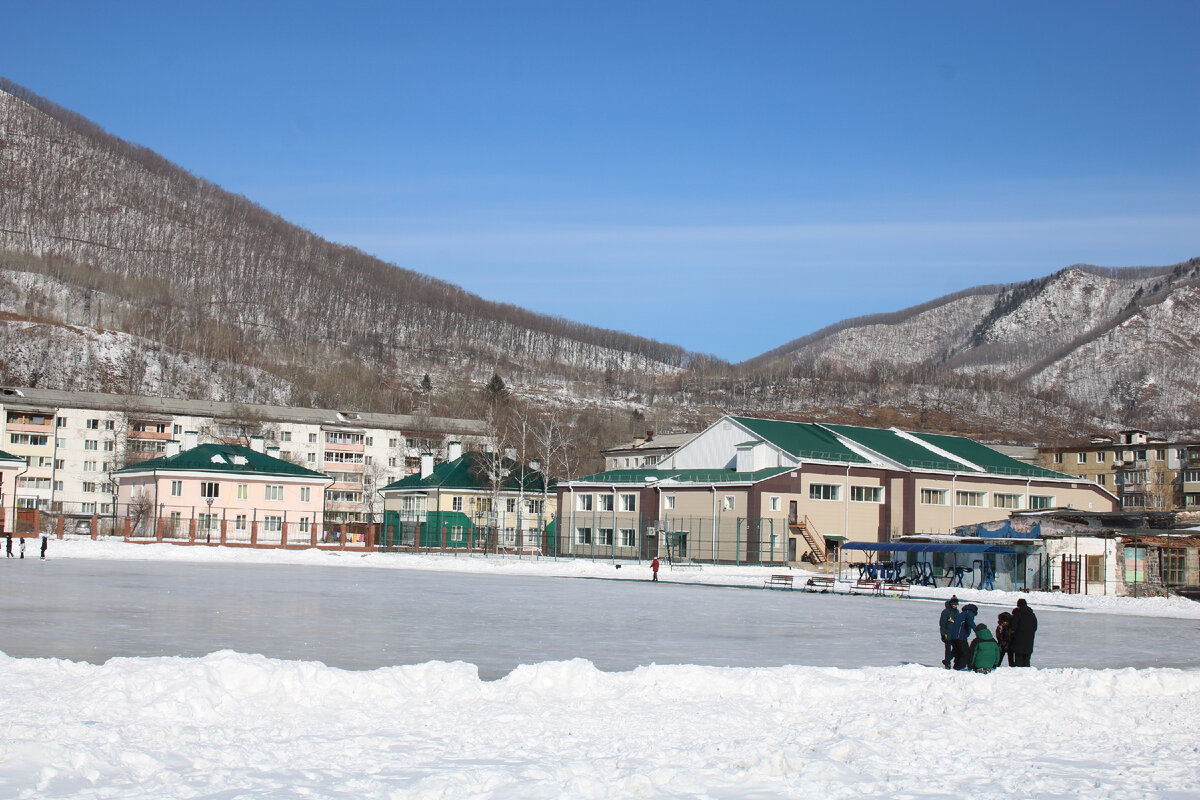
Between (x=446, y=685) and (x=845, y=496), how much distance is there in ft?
177

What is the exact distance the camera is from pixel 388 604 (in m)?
28.0

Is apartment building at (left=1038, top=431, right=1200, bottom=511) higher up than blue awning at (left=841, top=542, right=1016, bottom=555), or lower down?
higher up

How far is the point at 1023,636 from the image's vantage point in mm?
17438

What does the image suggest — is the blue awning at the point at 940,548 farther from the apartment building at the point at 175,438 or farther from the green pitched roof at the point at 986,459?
the apartment building at the point at 175,438

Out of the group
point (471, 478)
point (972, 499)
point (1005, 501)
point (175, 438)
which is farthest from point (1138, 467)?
point (175, 438)

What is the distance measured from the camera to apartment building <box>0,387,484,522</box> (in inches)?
3994

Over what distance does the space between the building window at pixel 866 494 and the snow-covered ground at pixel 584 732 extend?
166 feet

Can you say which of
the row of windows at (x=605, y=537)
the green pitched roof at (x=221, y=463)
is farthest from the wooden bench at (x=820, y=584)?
the green pitched roof at (x=221, y=463)

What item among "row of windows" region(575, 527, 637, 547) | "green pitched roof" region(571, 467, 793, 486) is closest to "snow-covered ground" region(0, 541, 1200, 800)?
"green pitched roof" region(571, 467, 793, 486)

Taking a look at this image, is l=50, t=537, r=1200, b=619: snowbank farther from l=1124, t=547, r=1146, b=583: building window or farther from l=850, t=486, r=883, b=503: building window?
l=850, t=486, r=883, b=503: building window

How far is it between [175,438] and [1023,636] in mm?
104569

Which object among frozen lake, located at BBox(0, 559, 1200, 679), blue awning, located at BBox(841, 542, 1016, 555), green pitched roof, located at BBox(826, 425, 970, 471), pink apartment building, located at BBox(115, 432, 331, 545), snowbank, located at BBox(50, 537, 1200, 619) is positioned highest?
green pitched roof, located at BBox(826, 425, 970, 471)

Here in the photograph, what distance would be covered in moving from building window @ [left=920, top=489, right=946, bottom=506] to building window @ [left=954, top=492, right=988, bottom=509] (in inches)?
37.4

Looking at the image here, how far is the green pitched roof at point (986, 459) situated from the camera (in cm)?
7531
